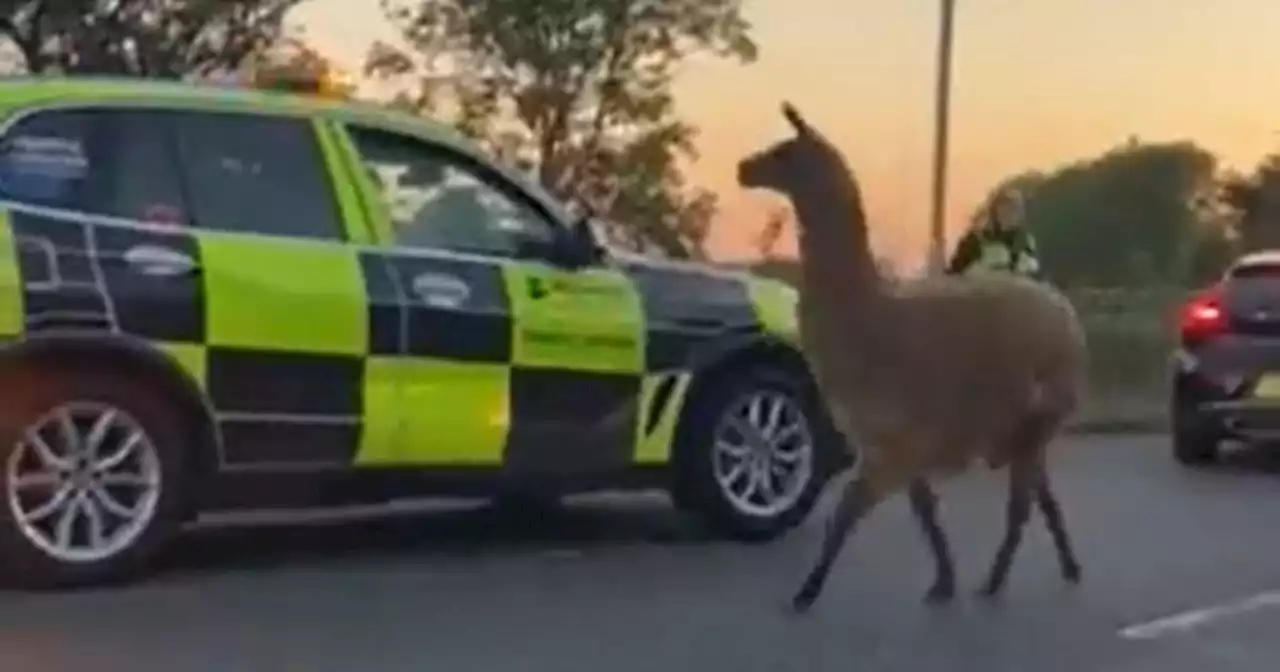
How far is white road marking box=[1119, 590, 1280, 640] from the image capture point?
30.2ft

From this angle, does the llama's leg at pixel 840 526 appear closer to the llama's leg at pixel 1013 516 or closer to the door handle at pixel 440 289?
the llama's leg at pixel 1013 516

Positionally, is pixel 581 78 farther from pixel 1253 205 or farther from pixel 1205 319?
pixel 1253 205

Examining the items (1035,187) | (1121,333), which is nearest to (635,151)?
(1121,333)

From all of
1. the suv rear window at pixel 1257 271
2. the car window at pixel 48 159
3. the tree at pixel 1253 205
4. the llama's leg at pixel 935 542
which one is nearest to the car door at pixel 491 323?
the car window at pixel 48 159

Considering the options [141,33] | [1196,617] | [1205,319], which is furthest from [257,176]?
[141,33]

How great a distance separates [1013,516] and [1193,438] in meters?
6.31

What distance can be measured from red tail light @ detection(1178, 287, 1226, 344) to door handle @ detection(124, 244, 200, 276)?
8.19 meters

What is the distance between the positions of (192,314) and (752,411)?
8.65 ft

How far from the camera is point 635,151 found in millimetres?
25312

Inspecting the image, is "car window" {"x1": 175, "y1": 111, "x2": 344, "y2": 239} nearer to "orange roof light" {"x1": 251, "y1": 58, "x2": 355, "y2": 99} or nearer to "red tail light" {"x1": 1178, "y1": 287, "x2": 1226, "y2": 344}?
"orange roof light" {"x1": 251, "y1": 58, "x2": 355, "y2": 99}

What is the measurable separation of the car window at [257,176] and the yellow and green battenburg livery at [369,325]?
5 centimetres

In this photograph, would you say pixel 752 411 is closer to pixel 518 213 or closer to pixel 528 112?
pixel 518 213

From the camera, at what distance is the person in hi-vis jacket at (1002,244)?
1507 cm

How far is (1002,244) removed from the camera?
49.9 feet
